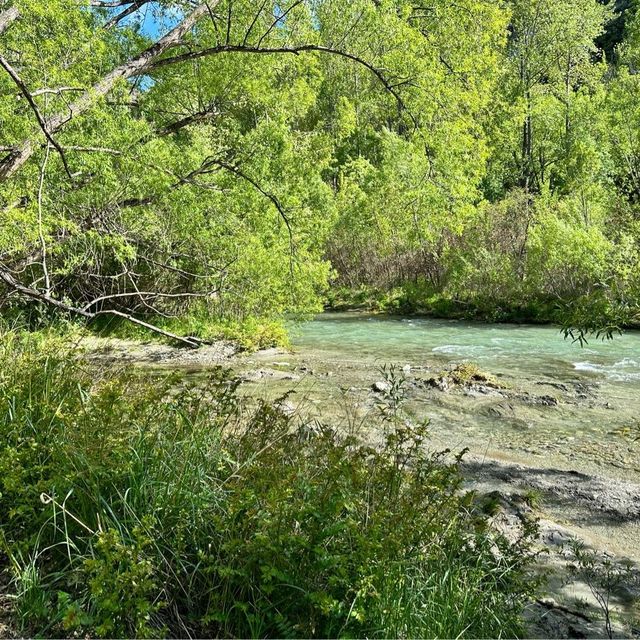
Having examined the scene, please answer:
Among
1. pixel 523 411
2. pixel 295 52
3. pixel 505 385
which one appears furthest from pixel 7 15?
pixel 505 385

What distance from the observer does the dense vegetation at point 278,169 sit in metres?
6.12

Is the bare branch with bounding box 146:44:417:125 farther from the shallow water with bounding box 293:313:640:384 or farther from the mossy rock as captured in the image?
the shallow water with bounding box 293:313:640:384

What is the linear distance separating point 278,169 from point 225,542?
38.9ft

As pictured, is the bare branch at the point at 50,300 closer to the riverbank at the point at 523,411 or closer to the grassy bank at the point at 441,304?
the riverbank at the point at 523,411

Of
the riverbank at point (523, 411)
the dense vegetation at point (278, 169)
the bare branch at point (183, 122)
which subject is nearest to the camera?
the riverbank at point (523, 411)

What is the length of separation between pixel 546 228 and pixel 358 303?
28.2 ft

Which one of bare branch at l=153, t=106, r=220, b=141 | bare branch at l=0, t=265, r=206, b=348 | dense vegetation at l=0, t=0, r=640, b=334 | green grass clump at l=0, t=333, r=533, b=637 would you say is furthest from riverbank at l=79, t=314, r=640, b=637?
bare branch at l=153, t=106, r=220, b=141

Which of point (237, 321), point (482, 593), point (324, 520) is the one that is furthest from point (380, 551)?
point (237, 321)

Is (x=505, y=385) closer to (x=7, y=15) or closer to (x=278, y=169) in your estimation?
(x=278, y=169)

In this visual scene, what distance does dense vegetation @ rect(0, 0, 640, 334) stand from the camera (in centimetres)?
612

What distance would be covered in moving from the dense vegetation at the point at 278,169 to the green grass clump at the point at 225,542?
97 cm

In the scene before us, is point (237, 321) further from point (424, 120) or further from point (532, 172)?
point (532, 172)

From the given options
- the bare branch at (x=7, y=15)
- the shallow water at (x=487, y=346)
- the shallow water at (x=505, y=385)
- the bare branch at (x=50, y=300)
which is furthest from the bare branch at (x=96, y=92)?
the shallow water at (x=487, y=346)

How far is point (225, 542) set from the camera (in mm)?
2799
